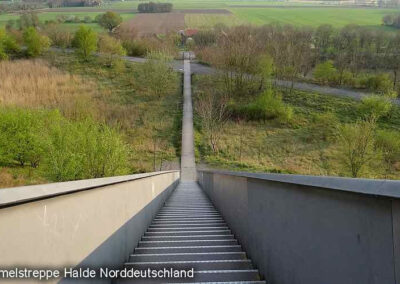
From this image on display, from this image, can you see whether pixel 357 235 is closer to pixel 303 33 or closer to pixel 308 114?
pixel 308 114

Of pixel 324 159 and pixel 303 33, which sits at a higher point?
pixel 303 33

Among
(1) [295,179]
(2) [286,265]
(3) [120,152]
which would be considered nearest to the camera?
(1) [295,179]

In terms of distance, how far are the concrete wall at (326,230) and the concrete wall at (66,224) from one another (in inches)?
59.3

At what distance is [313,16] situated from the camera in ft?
394

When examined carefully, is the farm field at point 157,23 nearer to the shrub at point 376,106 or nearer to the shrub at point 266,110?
the shrub at point 266,110

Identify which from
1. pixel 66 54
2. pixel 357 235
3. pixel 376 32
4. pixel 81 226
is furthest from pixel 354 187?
pixel 376 32

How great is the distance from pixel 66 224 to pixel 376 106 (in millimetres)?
48872

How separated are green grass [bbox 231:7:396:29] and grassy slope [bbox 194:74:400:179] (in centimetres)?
5875

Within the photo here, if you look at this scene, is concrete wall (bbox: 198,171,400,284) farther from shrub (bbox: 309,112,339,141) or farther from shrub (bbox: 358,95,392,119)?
shrub (bbox: 358,95,392,119)

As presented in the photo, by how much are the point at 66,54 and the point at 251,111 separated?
42756 millimetres

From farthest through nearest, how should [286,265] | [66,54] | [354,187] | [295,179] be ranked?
1. [66,54]
2. [286,265]
3. [295,179]
4. [354,187]

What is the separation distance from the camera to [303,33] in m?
79.2

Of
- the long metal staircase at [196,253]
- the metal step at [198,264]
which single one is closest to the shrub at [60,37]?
the long metal staircase at [196,253]

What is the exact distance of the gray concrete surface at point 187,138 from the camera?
111ft
